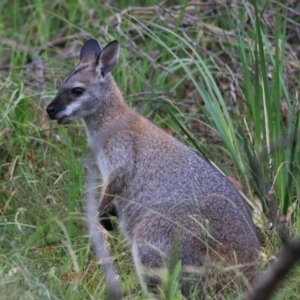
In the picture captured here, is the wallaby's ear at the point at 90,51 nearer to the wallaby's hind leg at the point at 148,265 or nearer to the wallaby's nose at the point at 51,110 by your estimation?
the wallaby's nose at the point at 51,110

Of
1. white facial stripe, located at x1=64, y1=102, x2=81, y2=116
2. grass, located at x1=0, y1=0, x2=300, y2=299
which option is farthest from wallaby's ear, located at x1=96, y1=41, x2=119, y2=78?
grass, located at x1=0, y1=0, x2=300, y2=299

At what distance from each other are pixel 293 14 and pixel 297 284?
129 inches

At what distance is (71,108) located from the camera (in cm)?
486

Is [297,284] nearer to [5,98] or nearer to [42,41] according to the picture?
[5,98]

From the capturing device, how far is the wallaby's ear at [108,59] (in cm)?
499

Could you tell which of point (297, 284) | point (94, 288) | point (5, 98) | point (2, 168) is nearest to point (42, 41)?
point (5, 98)

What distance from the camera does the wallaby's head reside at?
15.9 ft

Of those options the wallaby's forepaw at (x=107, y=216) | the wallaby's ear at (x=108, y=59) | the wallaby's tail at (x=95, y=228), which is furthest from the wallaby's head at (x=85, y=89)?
the wallaby's forepaw at (x=107, y=216)

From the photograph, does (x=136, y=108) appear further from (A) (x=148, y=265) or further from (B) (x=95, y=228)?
(A) (x=148, y=265)

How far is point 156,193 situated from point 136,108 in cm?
158

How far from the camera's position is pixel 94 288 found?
412cm

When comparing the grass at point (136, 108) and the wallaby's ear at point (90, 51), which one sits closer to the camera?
the grass at point (136, 108)

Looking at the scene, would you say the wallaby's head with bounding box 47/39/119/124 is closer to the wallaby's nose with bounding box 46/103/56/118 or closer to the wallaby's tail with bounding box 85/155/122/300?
the wallaby's nose with bounding box 46/103/56/118

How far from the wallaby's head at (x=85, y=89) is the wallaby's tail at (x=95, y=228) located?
0.34m
